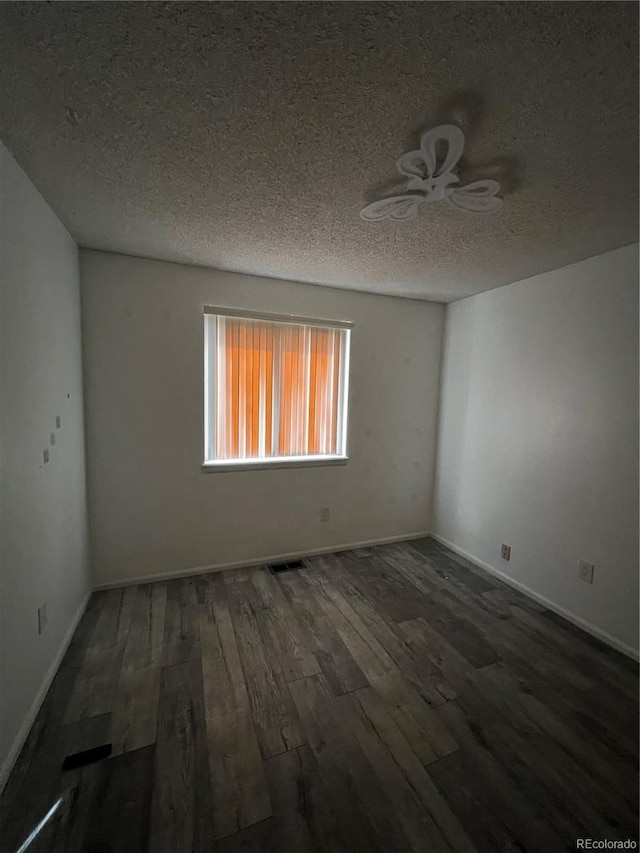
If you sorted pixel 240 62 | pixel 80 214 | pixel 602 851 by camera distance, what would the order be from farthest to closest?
pixel 80 214, pixel 602 851, pixel 240 62

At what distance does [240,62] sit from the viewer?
915 millimetres

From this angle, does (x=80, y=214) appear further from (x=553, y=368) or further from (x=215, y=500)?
(x=553, y=368)

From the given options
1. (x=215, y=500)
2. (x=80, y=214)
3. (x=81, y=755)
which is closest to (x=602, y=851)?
(x=81, y=755)

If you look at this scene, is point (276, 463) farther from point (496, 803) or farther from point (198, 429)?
point (496, 803)

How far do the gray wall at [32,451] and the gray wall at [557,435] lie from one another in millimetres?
3051

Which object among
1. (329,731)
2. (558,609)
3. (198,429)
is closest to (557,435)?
(558,609)

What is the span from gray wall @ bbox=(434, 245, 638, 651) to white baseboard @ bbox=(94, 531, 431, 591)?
2.04 ft

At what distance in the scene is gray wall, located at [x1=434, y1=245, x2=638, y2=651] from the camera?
6.47ft

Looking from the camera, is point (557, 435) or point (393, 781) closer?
point (393, 781)

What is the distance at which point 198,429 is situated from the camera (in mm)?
2594

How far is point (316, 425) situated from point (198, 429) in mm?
1025

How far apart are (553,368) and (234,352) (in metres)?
2.40

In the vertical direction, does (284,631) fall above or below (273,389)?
below

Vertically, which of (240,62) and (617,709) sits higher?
(240,62)
